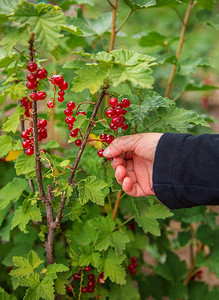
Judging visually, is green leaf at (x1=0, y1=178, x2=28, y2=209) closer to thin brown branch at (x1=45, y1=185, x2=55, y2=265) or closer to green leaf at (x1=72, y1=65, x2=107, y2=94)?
thin brown branch at (x1=45, y1=185, x2=55, y2=265)

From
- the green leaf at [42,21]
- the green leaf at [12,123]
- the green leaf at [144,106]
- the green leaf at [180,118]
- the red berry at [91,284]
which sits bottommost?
the red berry at [91,284]

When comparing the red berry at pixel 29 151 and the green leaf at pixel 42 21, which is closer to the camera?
the green leaf at pixel 42 21

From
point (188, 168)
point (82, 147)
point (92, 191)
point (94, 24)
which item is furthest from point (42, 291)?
point (94, 24)

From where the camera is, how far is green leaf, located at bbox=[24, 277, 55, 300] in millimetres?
797

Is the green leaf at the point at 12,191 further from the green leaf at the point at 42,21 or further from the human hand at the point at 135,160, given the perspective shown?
the green leaf at the point at 42,21

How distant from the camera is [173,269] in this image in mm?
1465

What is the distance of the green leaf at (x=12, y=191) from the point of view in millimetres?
978

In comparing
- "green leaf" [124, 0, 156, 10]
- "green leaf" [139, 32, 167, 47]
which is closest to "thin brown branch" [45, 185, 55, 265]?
"green leaf" [124, 0, 156, 10]

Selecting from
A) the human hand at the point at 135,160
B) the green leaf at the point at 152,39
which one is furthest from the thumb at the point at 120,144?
the green leaf at the point at 152,39

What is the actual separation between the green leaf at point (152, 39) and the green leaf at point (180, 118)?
2.32 ft

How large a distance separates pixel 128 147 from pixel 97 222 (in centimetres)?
32

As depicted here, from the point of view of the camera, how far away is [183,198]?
2.53 ft

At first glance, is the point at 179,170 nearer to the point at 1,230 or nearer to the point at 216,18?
the point at 1,230

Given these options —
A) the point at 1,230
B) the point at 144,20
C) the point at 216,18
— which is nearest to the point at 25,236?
the point at 1,230
